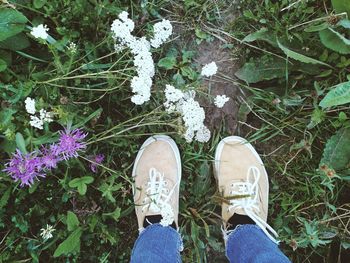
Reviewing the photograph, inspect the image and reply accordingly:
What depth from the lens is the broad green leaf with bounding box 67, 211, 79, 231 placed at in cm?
181

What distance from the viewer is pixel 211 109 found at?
2.15 metres

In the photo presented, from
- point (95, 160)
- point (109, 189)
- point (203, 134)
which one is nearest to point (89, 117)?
point (95, 160)

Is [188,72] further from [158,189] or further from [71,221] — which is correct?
[71,221]

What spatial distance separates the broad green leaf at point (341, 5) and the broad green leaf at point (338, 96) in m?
0.30

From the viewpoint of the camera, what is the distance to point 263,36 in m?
2.05

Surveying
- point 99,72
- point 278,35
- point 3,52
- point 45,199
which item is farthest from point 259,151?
point 3,52

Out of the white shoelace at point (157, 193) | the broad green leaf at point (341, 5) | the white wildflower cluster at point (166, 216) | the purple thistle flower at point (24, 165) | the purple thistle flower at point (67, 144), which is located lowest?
the white shoelace at point (157, 193)

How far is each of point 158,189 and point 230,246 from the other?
39cm

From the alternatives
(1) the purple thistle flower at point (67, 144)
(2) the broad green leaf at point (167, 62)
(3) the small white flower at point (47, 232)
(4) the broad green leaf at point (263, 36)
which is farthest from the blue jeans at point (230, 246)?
(4) the broad green leaf at point (263, 36)

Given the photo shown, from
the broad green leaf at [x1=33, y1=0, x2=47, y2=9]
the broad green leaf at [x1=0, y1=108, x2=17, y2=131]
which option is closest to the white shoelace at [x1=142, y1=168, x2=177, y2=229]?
the broad green leaf at [x1=0, y1=108, x2=17, y2=131]

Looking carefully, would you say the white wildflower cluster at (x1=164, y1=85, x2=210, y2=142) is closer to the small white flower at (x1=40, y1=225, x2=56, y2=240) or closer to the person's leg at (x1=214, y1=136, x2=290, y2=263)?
the person's leg at (x1=214, y1=136, x2=290, y2=263)

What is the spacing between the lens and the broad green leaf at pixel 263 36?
2033mm

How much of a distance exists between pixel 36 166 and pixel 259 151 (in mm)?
1044

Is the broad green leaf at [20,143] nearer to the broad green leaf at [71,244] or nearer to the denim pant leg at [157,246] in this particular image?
the broad green leaf at [71,244]
